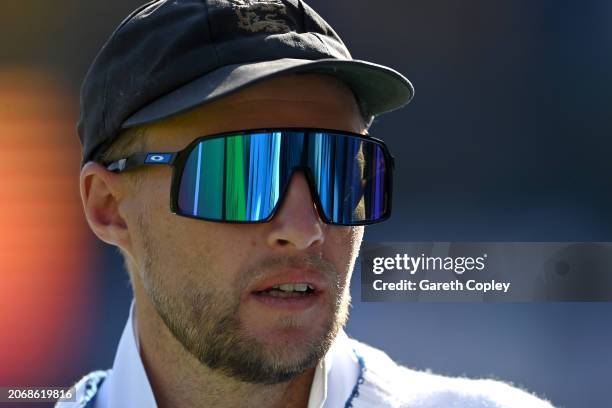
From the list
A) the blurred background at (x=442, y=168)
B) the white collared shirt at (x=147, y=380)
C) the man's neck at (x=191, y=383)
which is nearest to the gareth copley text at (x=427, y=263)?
the blurred background at (x=442, y=168)

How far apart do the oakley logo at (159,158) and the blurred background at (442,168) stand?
1040 mm

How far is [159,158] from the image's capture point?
114 centimetres

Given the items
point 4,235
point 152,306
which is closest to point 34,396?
point 4,235

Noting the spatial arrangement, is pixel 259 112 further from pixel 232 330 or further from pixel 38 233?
pixel 38 233

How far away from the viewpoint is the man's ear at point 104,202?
4.07 ft

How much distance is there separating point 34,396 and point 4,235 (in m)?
0.53

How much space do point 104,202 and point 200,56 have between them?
38 cm

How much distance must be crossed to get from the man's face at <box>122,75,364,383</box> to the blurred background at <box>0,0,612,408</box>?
3.08 ft

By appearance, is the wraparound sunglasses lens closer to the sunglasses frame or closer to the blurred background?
the sunglasses frame

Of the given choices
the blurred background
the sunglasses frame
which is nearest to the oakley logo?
the sunglasses frame

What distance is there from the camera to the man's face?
1.10 metres

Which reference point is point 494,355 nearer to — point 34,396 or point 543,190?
Result: point 543,190

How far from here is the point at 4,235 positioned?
6.74 ft

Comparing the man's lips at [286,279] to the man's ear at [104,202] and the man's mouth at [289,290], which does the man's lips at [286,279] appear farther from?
the man's ear at [104,202]
